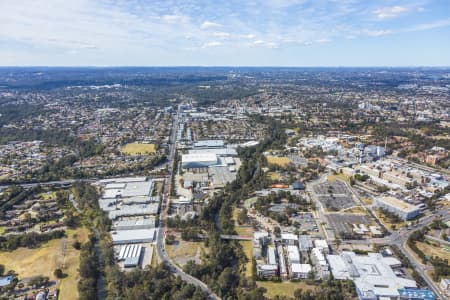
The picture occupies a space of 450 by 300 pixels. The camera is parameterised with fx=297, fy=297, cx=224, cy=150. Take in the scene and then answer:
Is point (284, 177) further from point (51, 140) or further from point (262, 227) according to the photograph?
point (51, 140)

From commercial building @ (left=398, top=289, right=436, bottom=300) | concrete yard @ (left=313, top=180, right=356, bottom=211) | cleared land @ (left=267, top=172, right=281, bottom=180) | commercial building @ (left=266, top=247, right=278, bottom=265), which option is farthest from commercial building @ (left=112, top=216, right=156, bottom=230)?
commercial building @ (left=398, top=289, right=436, bottom=300)

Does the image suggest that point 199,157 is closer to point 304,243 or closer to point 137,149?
point 137,149

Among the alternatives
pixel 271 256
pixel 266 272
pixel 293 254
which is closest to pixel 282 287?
pixel 266 272

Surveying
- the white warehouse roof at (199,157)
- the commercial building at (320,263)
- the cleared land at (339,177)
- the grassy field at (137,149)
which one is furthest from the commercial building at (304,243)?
the grassy field at (137,149)

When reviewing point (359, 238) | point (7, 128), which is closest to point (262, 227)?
point (359, 238)

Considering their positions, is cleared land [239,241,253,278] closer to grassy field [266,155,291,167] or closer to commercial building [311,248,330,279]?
commercial building [311,248,330,279]

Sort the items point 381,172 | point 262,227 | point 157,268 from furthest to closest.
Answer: point 381,172
point 262,227
point 157,268
